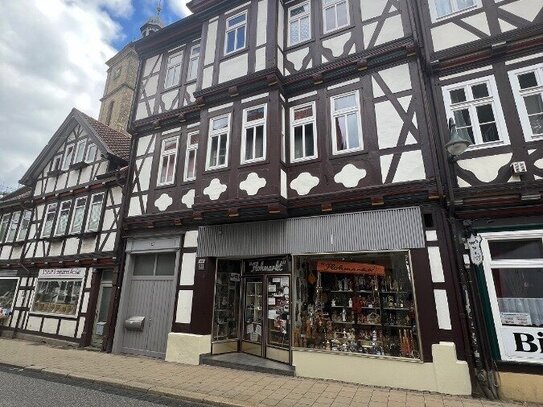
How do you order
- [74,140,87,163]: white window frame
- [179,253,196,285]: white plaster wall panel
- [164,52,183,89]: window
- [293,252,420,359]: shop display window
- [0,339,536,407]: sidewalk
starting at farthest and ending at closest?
[74,140,87,163]: white window frame, [164,52,183,89]: window, [179,253,196,285]: white plaster wall panel, [293,252,420,359]: shop display window, [0,339,536,407]: sidewalk

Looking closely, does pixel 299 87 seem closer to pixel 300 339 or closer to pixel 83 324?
pixel 300 339

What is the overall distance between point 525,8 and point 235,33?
24.7ft

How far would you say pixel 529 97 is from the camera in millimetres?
6879

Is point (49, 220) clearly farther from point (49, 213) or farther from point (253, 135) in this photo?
point (253, 135)

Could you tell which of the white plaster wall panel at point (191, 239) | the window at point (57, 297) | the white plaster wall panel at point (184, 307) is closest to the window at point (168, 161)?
the white plaster wall panel at point (191, 239)

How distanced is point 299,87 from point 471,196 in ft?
16.8

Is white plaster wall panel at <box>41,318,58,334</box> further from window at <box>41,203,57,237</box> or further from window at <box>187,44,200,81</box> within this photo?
window at <box>187,44,200,81</box>

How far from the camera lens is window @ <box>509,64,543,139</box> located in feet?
22.0

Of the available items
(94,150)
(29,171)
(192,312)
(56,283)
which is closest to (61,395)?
(192,312)

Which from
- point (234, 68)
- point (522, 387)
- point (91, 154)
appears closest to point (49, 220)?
point (91, 154)

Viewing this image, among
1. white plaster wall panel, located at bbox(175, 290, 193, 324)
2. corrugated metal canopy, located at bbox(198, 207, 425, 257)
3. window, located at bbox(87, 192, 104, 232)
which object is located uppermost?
window, located at bbox(87, 192, 104, 232)

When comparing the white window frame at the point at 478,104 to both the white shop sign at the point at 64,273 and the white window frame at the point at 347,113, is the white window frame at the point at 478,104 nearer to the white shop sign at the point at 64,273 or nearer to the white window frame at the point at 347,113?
the white window frame at the point at 347,113

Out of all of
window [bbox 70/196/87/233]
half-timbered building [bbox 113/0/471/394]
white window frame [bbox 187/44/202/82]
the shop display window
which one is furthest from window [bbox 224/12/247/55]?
window [bbox 70/196/87/233]

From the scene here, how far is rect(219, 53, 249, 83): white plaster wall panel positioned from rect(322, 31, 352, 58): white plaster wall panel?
237 cm
